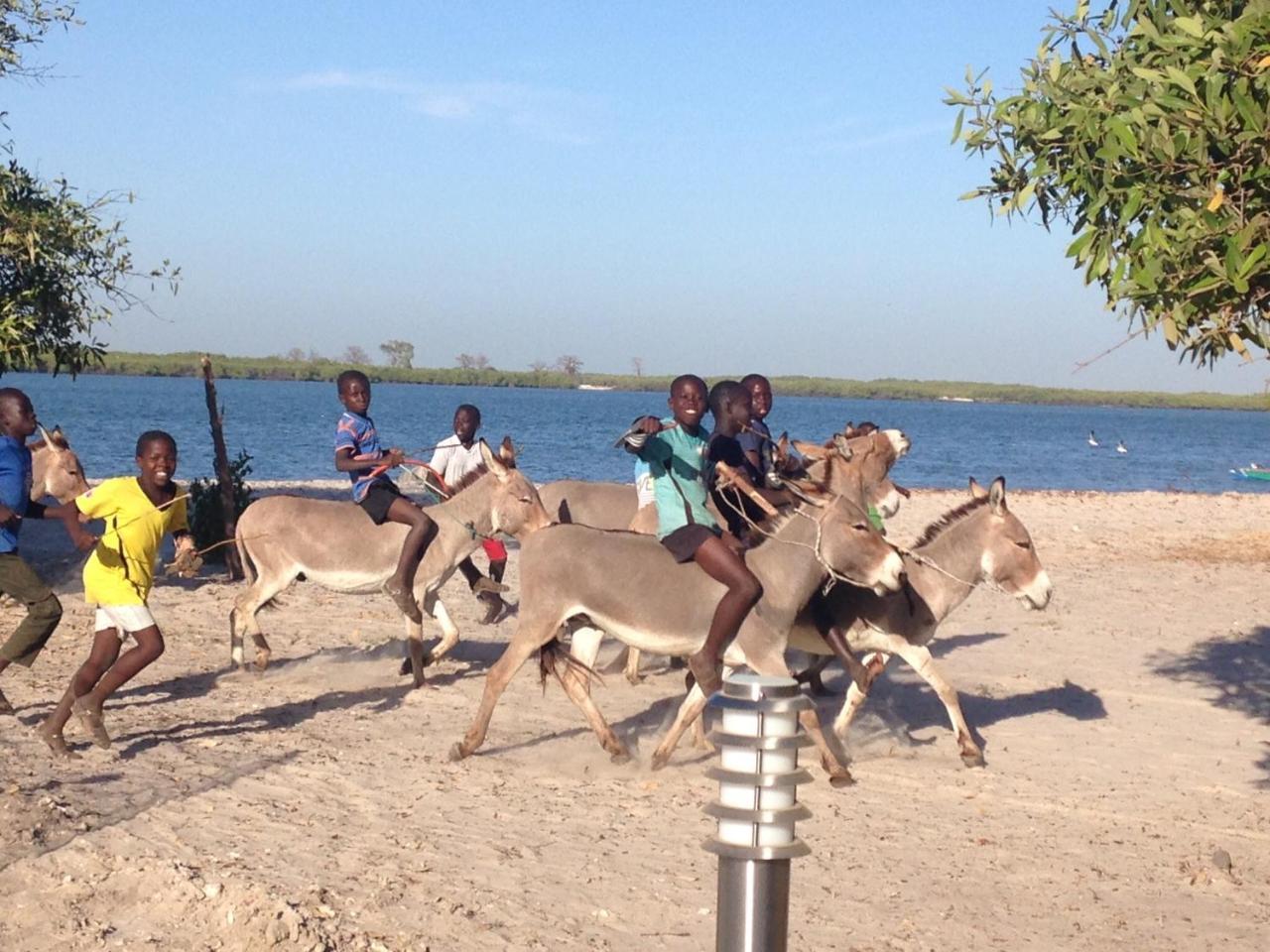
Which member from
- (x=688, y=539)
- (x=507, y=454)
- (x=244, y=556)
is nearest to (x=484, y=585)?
(x=507, y=454)

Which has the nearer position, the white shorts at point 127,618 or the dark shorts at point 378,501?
the white shorts at point 127,618

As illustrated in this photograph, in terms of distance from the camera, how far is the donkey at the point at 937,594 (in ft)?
32.6

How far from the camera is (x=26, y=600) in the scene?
9406 mm

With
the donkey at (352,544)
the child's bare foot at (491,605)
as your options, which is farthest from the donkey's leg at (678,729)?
the child's bare foot at (491,605)

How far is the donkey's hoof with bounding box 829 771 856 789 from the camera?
359 inches

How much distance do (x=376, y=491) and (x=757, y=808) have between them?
332 inches

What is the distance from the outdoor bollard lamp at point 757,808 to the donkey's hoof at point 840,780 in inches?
204

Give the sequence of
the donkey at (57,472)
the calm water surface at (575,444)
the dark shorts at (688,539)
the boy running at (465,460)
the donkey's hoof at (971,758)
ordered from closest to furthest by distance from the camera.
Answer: the dark shorts at (688,539) → the donkey's hoof at (971,758) → the boy running at (465,460) → the donkey at (57,472) → the calm water surface at (575,444)

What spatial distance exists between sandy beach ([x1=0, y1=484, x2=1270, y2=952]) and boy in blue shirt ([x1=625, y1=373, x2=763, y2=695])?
970 mm

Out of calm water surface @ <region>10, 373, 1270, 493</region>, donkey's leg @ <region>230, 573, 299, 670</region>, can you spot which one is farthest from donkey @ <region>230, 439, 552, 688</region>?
calm water surface @ <region>10, 373, 1270, 493</region>

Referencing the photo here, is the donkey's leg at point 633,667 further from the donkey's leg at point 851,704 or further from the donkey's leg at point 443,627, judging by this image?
the donkey's leg at point 851,704

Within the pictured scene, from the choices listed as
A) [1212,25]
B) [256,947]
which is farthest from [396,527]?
[1212,25]

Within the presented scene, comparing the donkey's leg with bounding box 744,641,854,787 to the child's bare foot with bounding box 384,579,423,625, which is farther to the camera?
the child's bare foot with bounding box 384,579,423,625

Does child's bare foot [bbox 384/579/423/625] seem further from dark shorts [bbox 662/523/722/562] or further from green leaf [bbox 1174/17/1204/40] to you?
green leaf [bbox 1174/17/1204/40]
